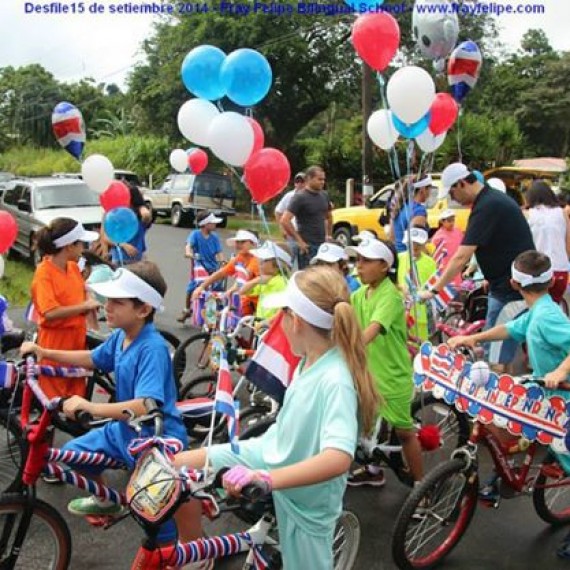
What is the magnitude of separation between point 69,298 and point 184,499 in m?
2.48

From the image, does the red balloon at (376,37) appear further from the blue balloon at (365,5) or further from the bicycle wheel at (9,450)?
the bicycle wheel at (9,450)

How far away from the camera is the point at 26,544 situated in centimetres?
288

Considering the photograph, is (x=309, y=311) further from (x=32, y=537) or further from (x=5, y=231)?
(x=5, y=231)

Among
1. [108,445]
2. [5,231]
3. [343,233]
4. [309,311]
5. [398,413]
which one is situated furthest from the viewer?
[343,233]

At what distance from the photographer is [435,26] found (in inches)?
227

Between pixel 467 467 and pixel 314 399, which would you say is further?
pixel 467 467

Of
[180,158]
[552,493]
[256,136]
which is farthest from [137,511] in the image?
[180,158]

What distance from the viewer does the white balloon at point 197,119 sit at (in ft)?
18.3

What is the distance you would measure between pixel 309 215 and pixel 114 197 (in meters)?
2.30

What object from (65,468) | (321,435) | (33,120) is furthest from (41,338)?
(33,120)

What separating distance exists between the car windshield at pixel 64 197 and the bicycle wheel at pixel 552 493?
10.8 metres

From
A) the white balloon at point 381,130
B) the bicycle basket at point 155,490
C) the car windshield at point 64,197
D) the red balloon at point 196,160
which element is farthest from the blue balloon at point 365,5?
the car windshield at point 64,197

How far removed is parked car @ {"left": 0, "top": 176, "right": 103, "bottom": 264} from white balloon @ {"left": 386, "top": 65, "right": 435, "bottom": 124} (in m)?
8.05

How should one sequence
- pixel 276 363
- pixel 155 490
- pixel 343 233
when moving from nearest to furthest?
1. pixel 155 490
2. pixel 276 363
3. pixel 343 233
